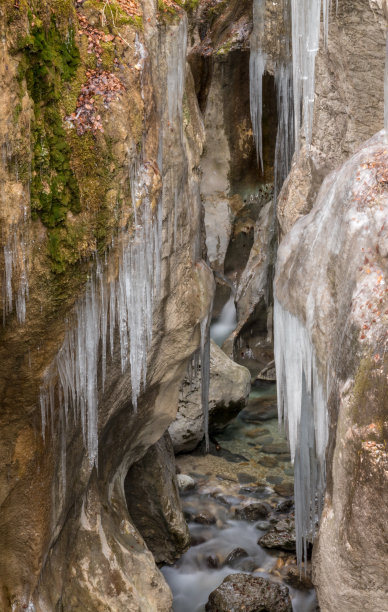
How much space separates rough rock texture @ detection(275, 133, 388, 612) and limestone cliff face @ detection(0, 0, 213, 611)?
5.30 feet

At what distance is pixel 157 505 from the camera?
29.3 feet

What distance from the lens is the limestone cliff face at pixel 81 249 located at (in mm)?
5379

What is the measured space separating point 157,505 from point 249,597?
1.65 m

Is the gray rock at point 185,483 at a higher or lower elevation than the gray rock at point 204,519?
higher

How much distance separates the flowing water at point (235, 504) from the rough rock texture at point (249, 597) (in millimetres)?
324

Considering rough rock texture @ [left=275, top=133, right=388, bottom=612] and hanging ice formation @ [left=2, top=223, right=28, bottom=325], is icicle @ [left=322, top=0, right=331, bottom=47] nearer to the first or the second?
rough rock texture @ [left=275, top=133, right=388, bottom=612]

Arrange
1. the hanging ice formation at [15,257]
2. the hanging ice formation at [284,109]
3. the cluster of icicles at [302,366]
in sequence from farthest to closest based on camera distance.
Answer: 1. the hanging ice formation at [284,109]
2. the cluster of icicles at [302,366]
3. the hanging ice formation at [15,257]

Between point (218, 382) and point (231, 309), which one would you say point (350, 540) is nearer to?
point (218, 382)

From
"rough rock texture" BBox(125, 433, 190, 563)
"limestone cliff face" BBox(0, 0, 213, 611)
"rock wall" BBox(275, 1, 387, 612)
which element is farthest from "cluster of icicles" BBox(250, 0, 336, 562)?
"rough rock texture" BBox(125, 433, 190, 563)

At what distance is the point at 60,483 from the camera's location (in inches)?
259

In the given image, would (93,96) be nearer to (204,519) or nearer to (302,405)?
(302,405)

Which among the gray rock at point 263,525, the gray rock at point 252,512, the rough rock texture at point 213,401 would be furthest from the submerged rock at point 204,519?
the rough rock texture at point 213,401

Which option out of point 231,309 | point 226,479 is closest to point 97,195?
point 226,479

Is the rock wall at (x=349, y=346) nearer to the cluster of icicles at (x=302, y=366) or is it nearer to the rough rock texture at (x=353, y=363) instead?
the rough rock texture at (x=353, y=363)
